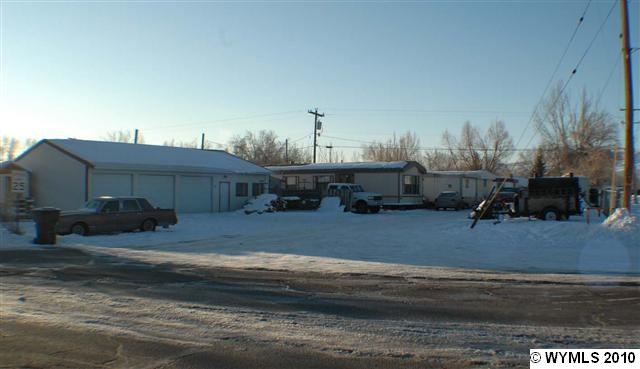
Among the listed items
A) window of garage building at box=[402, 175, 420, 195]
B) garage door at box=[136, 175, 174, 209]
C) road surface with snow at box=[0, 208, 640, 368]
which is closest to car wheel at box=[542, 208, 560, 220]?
road surface with snow at box=[0, 208, 640, 368]

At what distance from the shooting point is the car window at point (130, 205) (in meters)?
22.6

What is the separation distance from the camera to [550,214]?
25.9 meters

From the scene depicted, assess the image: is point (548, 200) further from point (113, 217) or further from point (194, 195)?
point (194, 195)

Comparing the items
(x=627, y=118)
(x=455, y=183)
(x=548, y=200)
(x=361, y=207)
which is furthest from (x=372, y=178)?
(x=627, y=118)

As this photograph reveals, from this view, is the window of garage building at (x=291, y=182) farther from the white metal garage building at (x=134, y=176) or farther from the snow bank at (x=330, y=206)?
the snow bank at (x=330, y=206)

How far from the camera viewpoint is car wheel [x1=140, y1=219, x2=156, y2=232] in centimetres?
2314

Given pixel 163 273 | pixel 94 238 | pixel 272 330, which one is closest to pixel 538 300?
pixel 272 330

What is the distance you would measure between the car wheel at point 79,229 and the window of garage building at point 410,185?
87.4ft

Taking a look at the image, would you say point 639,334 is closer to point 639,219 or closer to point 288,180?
point 639,219

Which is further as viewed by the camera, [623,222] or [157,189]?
[157,189]

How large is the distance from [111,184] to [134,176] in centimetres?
145

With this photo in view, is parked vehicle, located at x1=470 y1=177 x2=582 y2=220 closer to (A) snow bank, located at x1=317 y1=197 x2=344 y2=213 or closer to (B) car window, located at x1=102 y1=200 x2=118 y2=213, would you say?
(A) snow bank, located at x1=317 y1=197 x2=344 y2=213

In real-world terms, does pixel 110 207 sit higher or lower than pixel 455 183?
lower

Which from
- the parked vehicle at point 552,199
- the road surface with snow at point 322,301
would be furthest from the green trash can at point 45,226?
the parked vehicle at point 552,199
